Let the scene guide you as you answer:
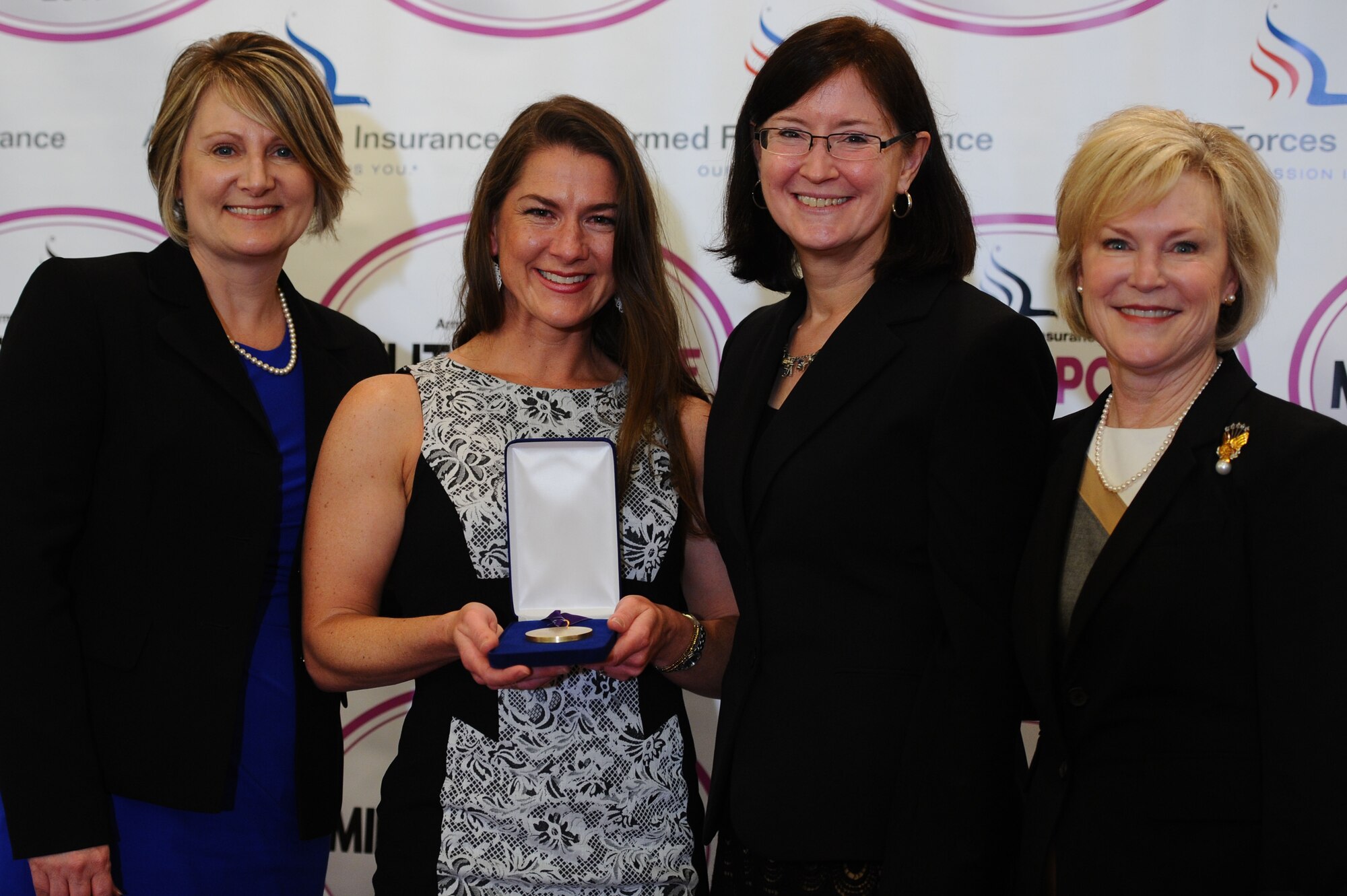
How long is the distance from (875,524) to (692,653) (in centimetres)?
44

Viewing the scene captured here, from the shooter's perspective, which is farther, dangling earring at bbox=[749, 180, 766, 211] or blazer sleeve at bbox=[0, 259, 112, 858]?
dangling earring at bbox=[749, 180, 766, 211]

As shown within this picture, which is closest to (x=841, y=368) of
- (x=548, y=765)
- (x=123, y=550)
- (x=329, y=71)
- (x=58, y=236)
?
(x=548, y=765)

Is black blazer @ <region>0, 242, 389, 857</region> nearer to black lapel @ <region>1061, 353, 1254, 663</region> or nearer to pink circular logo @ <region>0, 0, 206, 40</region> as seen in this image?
black lapel @ <region>1061, 353, 1254, 663</region>

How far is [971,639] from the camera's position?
1.71 m

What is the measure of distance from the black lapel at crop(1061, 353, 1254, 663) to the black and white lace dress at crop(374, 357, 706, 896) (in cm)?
68

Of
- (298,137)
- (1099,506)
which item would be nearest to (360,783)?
(298,137)

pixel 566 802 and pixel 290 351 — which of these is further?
pixel 290 351

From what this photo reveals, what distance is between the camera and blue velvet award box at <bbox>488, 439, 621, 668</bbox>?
1.92 meters

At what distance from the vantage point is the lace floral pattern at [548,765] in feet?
6.15

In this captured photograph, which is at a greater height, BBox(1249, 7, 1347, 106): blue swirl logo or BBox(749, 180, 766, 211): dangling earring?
BBox(1249, 7, 1347, 106): blue swirl logo

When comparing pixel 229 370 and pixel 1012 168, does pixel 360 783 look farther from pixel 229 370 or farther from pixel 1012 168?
pixel 1012 168

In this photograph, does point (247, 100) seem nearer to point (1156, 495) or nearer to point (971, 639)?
point (971, 639)

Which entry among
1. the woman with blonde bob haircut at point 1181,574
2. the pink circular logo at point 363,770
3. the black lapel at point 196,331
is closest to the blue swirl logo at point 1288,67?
the woman with blonde bob haircut at point 1181,574

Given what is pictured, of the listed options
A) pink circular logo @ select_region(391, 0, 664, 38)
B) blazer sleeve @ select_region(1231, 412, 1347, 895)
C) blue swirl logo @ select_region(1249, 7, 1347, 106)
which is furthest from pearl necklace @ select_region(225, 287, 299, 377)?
blue swirl logo @ select_region(1249, 7, 1347, 106)
